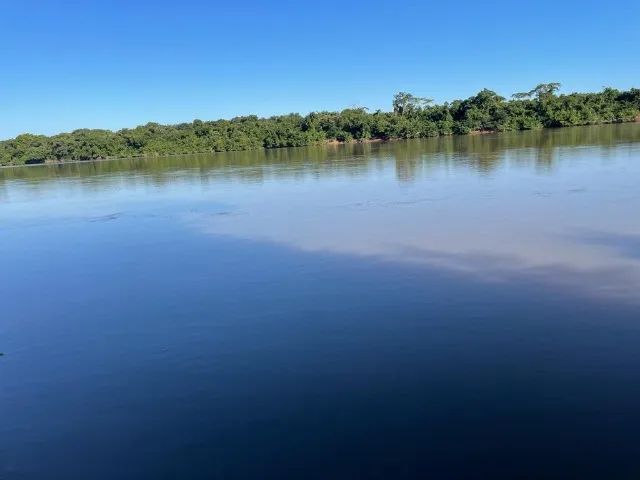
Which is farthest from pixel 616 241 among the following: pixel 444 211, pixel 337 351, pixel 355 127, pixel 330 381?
pixel 355 127

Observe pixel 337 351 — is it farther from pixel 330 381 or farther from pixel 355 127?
pixel 355 127

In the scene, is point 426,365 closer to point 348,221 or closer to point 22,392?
point 22,392

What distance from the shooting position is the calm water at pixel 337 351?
4.32m

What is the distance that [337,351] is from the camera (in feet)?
19.9

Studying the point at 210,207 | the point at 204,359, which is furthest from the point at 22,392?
the point at 210,207

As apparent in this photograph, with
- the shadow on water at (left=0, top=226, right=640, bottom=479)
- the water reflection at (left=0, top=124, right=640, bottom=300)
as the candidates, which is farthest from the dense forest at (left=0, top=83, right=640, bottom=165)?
the shadow on water at (left=0, top=226, right=640, bottom=479)

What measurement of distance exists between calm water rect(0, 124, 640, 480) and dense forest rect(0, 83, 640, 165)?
6678 centimetres

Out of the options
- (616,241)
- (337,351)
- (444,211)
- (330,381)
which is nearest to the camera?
(330,381)

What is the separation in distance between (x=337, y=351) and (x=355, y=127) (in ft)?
268

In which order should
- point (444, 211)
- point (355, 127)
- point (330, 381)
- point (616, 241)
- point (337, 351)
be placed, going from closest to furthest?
point (330, 381) < point (337, 351) < point (616, 241) < point (444, 211) < point (355, 127)

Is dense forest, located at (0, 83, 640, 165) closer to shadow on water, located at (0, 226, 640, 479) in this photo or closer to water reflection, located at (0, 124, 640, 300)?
water reflection, located at (0, 124, 640, 300)

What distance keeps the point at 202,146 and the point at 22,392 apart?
83.0 meters

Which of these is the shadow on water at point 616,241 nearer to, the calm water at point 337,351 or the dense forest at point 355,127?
the calm water at point 337,351

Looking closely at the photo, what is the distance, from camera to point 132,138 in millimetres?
89188
